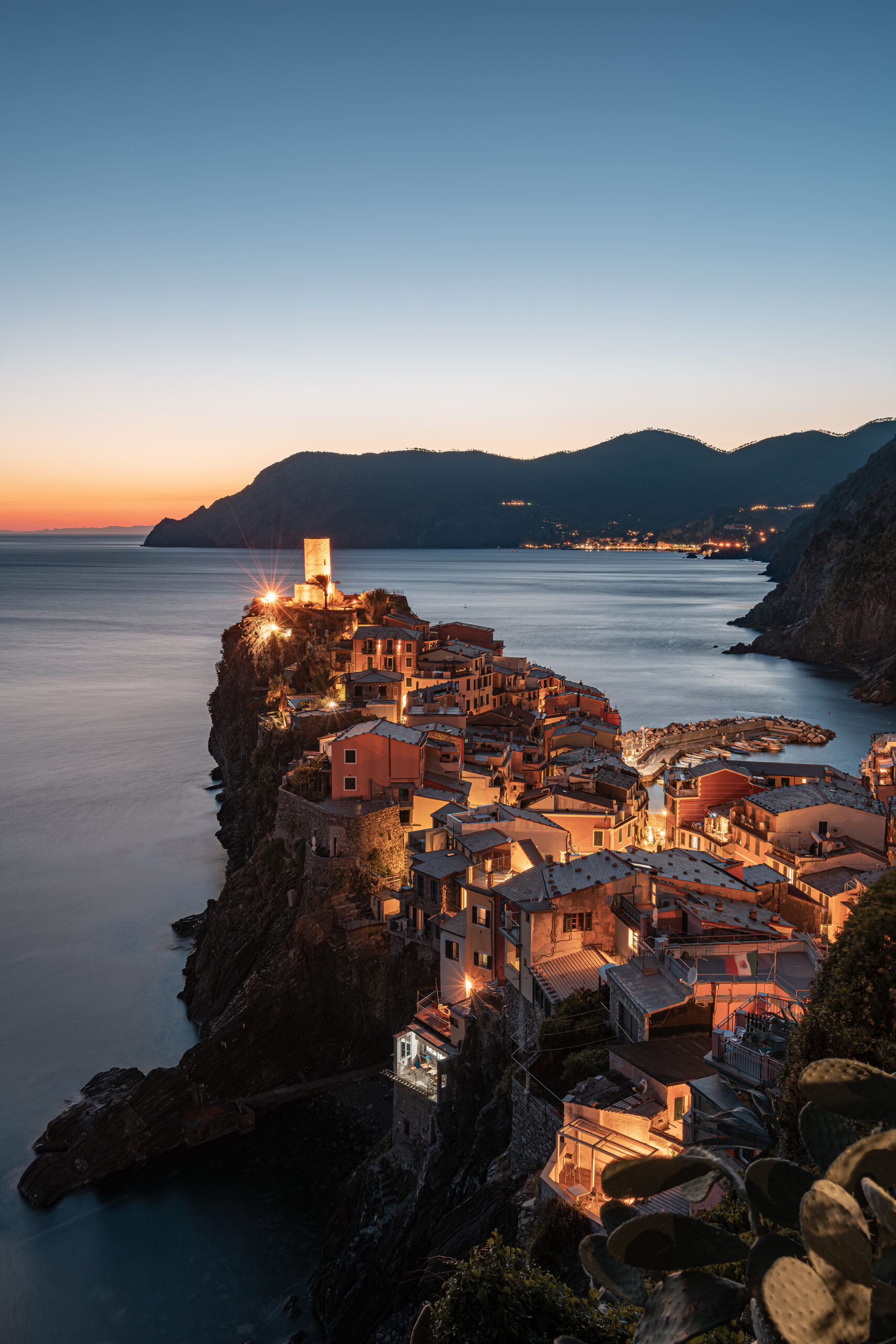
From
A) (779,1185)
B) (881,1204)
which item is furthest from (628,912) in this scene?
(881,1204)

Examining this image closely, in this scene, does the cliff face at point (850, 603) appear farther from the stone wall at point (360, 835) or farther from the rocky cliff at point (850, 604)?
the stone wall at point (360, 835)

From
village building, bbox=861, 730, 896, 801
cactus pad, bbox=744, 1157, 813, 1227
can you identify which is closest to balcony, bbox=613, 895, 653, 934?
cactus pad, bbox=744, 1157, 813, 1227

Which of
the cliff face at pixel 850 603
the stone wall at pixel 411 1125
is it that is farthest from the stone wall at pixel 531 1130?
the cliff face at pixel 850 603

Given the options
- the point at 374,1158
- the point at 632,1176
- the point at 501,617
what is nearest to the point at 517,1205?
the point at 374,1158

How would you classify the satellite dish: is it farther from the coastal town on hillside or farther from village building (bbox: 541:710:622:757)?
village building (bbox: 541:710:622:757)

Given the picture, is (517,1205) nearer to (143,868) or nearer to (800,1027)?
(800,1027)

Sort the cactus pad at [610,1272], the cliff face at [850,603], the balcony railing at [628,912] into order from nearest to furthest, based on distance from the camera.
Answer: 1. the cactus pad at [610,1272]
2. the balcony railing at [628,912]
3. the cliff face at [850,603]
